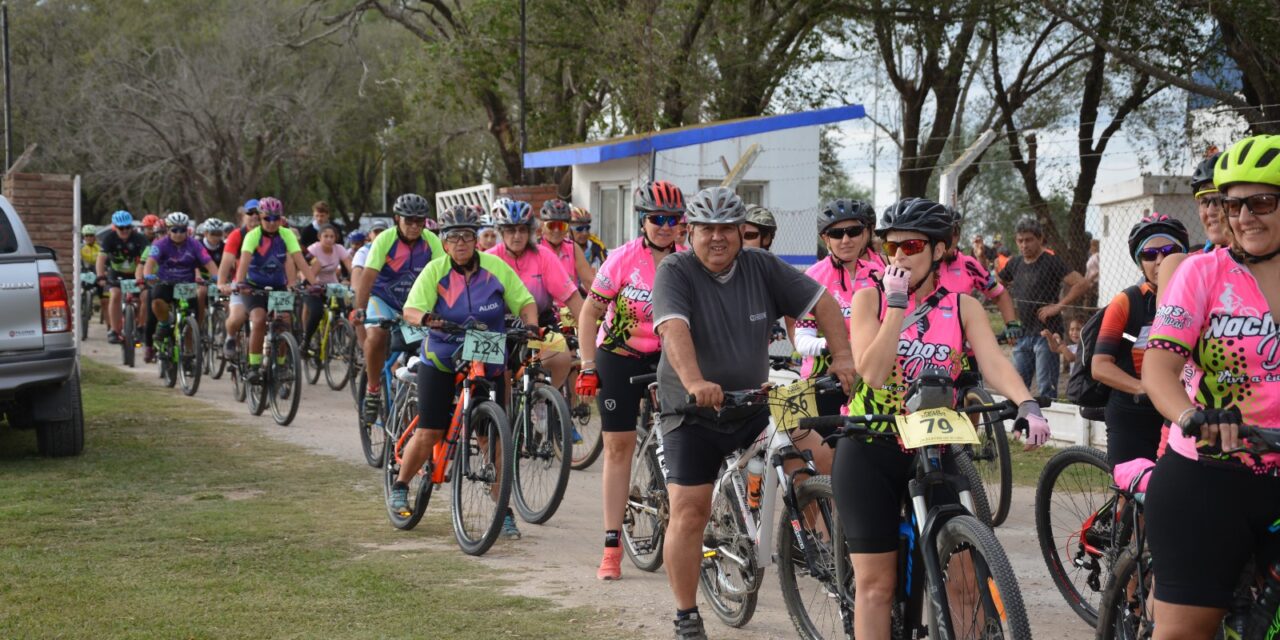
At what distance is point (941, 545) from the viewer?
4531mm

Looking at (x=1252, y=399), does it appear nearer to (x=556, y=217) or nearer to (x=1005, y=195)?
(x=556, y=217)

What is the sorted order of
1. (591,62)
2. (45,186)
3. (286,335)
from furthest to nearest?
(591,62) → (45,186) → (286,335)

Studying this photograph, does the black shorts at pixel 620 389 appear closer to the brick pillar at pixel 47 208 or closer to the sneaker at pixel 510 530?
the sneaker at pixel 510 530

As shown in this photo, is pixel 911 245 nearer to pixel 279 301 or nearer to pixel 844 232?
pixel 844 232

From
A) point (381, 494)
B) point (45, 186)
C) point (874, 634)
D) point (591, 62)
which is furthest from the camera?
point (591, 62)

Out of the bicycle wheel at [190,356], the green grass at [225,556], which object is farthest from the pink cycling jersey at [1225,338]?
the bicycle wheel at [190,356]

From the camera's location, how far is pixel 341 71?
49875 millimetres

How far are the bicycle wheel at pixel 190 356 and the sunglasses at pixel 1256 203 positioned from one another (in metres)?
13.5

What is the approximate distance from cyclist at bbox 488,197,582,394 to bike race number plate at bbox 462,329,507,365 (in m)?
1.53

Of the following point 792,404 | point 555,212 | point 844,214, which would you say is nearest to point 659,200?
point 844,214

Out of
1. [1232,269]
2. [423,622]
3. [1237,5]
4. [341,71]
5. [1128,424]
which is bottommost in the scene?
[423,622]

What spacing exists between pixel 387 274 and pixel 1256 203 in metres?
8.45

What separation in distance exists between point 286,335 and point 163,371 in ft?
14.5

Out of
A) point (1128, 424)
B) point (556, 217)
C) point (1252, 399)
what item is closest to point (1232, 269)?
point (1252, 399)
